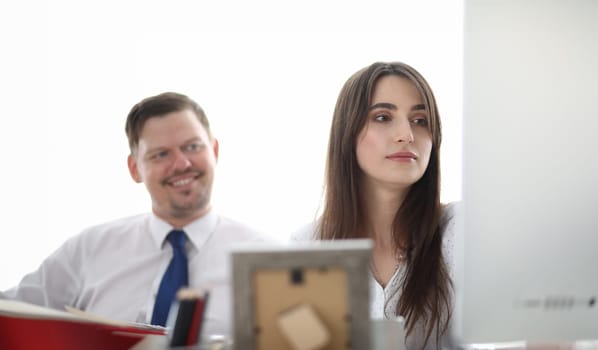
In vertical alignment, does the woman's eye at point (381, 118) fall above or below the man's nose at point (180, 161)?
above

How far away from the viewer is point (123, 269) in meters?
1.41

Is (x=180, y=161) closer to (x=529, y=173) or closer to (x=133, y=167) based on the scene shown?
(x=133, y=167)

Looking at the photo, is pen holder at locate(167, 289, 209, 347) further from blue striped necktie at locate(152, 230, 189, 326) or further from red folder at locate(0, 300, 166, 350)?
blue striped necktie at locate(152, 230, 189, 326)

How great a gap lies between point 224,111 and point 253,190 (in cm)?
Answer: 34

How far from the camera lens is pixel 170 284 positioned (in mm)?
1332

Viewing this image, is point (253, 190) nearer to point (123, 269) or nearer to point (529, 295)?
point (123, 269)

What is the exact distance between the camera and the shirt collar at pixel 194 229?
138 centimetres

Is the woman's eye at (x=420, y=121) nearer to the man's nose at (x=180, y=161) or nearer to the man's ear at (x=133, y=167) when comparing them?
the man's nose at (x=180, y=161)

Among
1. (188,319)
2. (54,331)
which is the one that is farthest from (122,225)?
(188,319)

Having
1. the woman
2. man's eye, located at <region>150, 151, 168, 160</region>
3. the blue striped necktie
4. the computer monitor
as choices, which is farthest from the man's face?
the computer monitor

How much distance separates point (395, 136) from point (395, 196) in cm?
20

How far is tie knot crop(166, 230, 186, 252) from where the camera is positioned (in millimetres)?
1361

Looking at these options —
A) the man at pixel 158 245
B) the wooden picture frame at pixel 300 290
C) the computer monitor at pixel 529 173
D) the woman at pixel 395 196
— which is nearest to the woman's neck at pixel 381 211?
the woman at pixel 395 196

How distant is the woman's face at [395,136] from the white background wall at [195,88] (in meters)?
0.57
